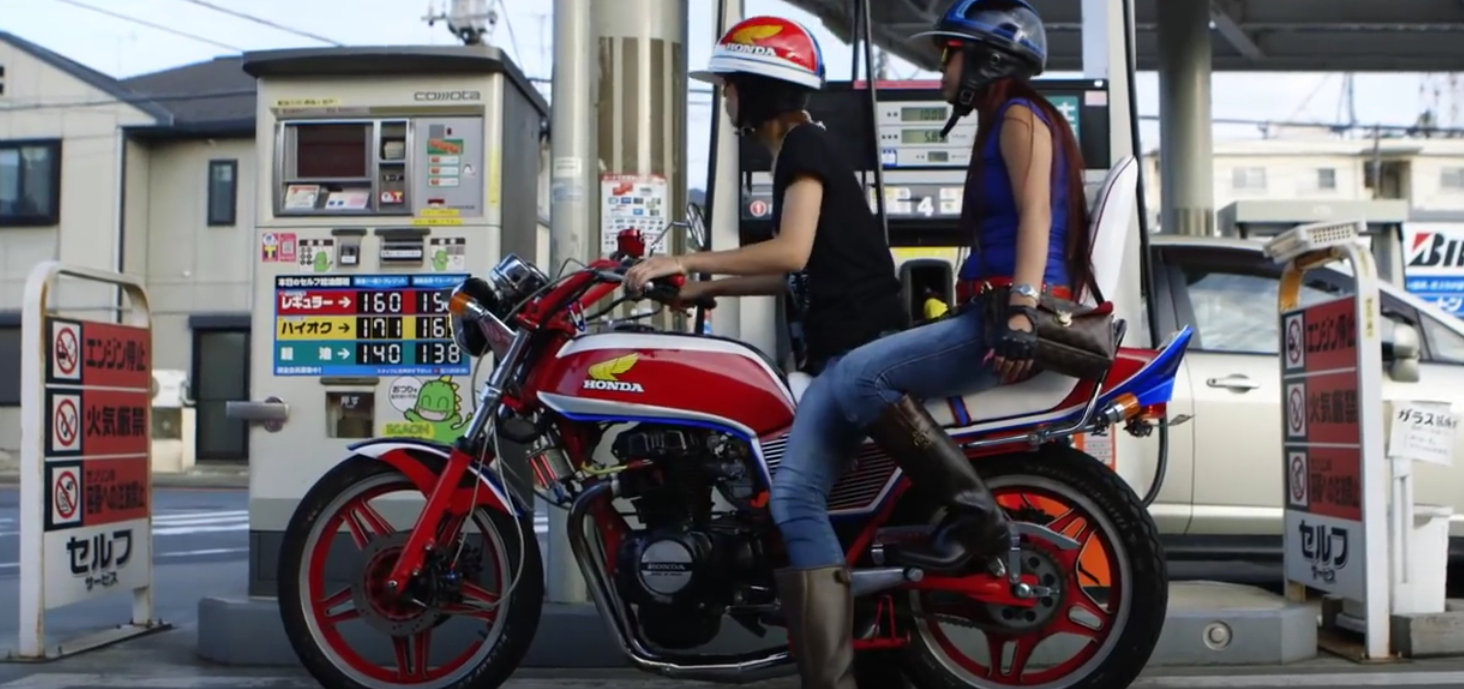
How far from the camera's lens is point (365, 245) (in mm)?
5598

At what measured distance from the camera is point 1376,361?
5070mm

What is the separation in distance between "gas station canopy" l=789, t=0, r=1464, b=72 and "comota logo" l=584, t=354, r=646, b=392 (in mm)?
10011

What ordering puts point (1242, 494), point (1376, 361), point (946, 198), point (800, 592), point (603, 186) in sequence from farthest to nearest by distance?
point (1242, 494), point (946, 198), point (603, 186), point (1376, 361), point (800, 592)

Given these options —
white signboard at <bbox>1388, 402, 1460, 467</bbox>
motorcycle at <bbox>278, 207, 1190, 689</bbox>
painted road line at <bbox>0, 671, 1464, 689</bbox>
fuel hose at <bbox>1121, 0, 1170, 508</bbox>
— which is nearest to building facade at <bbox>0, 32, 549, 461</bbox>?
painted road line at <bbox>0, 671, 1464, 689</bbox>

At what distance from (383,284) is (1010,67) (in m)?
2.72

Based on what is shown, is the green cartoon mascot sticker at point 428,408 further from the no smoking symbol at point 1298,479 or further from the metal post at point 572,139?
the no smoking symbol at point 1298,479

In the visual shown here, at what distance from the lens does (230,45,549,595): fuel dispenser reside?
5.56 m

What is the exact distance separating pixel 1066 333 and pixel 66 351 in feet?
12.6

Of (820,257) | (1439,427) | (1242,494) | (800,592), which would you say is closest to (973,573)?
(800,592)

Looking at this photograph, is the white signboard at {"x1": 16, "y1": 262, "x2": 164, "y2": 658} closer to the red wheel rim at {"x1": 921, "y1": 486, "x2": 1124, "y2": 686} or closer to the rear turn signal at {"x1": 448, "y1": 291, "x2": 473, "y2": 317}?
the rear turn signal at {"x1": 448, "y1": 291, "x2": 473, "y2": 317}

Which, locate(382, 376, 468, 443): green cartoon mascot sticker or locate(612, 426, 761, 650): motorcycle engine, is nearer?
locate(612, 426, 761, 650): motorcycle engine

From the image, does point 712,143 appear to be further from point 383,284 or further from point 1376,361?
point 1376,361

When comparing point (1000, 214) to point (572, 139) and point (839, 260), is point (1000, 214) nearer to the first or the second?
point (839, 260)

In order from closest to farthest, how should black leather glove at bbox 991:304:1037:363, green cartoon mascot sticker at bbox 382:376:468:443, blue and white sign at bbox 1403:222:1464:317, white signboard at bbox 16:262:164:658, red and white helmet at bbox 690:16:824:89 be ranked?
black leather glove at bbox 991:304:1037:363
red and white helmet at bbox 690:16:824:89
white signboard at bbox 16:262:164:658
green cartoon mascot sticker at bbox 382:376:468:443
blue and white sign at bbox 1403:222:1464:317
